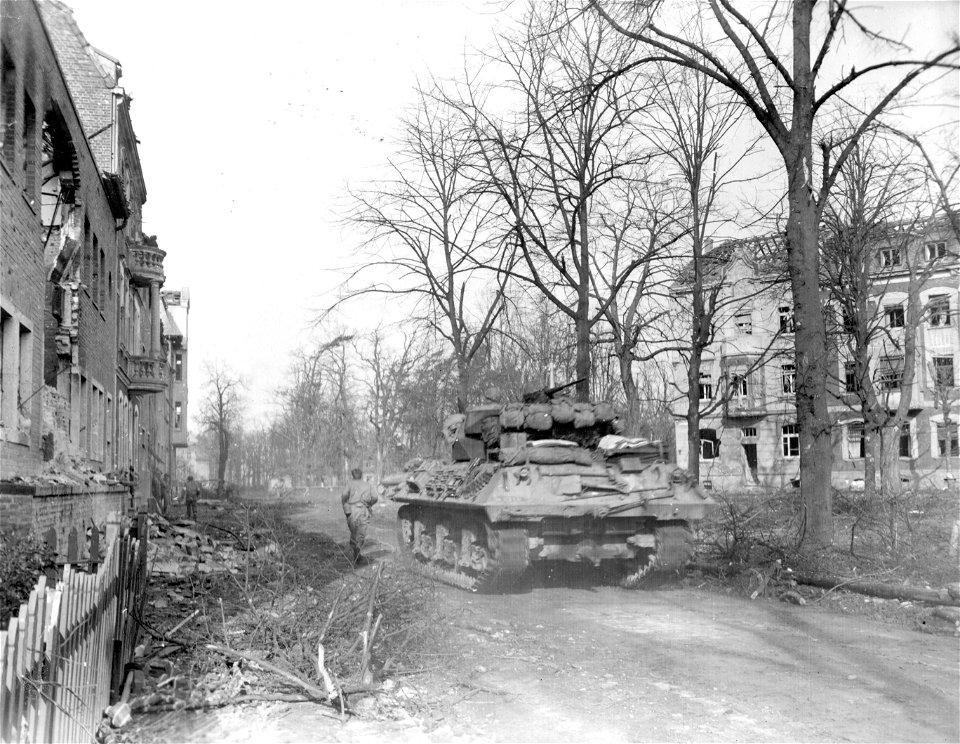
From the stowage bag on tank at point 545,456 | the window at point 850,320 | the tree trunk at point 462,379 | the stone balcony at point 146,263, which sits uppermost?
the stone balcony at point 146,263

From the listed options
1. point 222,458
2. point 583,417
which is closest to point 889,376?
point 583,417

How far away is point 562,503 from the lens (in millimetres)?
11508

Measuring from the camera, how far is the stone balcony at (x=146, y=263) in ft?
94.2

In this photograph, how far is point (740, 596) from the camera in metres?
A: 10.9

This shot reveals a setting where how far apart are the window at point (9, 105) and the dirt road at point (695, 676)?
24.2ft

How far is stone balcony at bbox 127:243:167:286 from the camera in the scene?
28703 millimetres

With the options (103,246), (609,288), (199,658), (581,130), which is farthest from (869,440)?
(199,658)

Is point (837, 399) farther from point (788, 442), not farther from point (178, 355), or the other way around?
point (178, 355)

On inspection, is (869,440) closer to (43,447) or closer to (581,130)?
(581,130)

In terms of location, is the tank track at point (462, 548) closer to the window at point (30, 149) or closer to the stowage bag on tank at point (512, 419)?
the stowage bag on tank at point (512, 419)

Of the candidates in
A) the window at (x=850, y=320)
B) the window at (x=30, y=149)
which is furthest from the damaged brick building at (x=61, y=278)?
the window at (x=850, y=320)

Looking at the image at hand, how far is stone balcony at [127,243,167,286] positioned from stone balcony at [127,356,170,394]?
8.22 feet

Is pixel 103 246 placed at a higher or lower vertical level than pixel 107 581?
higher

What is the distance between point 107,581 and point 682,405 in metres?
46.5
